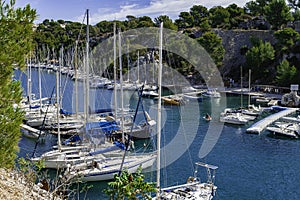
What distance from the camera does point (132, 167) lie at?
20.6m

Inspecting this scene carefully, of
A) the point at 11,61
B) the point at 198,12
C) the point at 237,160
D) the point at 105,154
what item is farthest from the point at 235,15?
the point at 11,61

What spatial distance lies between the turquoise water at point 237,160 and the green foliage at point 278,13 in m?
31.3

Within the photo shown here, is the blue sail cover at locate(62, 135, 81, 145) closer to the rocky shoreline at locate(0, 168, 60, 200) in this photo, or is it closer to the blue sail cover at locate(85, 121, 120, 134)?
the blue sail cover at locate(85, 121, 120, 134)

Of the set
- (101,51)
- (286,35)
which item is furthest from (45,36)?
(286,35)

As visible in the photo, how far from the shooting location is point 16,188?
28.2 ft

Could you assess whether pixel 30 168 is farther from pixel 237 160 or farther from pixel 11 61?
pixel 237 160

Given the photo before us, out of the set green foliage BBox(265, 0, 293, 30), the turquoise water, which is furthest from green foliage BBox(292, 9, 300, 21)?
the turquoise water

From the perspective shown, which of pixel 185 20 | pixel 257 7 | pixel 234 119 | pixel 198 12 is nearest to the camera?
pixel 234 119

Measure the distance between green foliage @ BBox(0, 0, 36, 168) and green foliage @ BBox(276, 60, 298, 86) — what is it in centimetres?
4321

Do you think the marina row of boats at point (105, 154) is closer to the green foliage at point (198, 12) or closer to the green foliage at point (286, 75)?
the green foliage at point (286, 75)

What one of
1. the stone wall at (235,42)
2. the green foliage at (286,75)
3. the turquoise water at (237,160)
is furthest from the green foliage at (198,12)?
the turquoise water at (237,160)

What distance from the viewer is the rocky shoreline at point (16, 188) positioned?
8109 mm

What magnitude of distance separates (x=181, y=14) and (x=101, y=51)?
72.3 feet

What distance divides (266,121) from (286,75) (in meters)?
16.4
